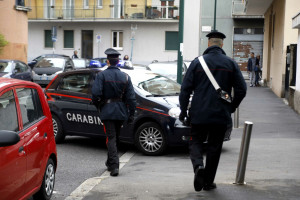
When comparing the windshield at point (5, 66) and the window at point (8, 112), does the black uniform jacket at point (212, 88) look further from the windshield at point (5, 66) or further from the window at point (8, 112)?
the windshield at point (5, 66)

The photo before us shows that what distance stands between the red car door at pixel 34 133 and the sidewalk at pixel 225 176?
0.86 meters

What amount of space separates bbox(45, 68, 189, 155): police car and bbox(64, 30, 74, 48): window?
41672 millimetres

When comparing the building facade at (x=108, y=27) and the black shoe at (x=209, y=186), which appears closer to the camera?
the black shoe at (x=209, y=186)

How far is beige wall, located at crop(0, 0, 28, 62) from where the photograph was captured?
3044 centimetres

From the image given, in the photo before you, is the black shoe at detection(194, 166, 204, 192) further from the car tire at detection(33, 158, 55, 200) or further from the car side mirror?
the car side mirror

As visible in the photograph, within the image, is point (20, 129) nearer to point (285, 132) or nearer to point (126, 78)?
point (126, 78)

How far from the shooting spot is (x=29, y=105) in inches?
235

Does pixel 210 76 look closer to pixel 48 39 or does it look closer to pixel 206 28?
pixel 206 28

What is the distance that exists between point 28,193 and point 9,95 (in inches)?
39.1

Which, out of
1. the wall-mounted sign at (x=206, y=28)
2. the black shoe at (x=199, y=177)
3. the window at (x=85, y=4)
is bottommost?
the black shoe at (x=199, y=177)

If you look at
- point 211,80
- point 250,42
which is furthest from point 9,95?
point 250,42

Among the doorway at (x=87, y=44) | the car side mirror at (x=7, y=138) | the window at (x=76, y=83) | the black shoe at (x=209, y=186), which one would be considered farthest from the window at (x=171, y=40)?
the car side mirror at (x=7, y=138)

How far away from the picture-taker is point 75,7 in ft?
169

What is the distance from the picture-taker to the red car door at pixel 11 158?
4.71 m
